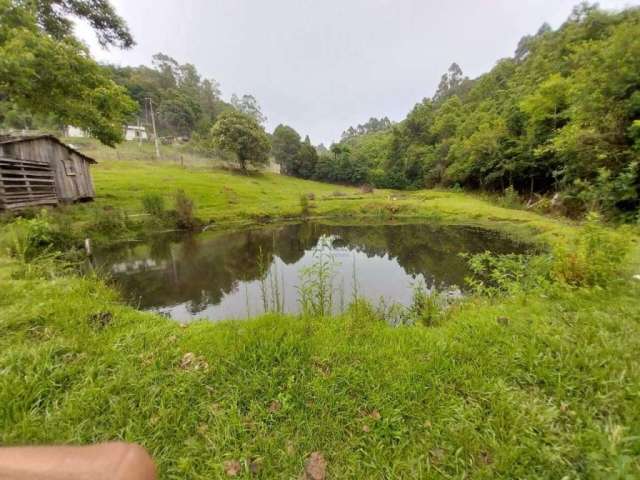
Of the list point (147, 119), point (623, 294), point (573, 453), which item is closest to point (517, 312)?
point (623, 294)

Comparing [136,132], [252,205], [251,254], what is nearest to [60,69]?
[251,254]

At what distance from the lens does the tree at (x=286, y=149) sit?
37.8 m

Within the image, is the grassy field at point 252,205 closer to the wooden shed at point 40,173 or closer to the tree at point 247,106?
the wooden shed at point 40,173

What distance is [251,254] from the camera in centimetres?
929

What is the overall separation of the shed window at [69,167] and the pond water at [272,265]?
559cm

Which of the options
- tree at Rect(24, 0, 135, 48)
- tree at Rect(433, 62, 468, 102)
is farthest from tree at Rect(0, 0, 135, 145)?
tree at Rect(433, 62, 468, 102)

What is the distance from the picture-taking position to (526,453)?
1.55m

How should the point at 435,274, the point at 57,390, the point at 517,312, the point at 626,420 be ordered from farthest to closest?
the point at 435,274 < the point at 517,312 < the point at 57,390 < the point at 626,420

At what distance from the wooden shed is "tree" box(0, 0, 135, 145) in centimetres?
160

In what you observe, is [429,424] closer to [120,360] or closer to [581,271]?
[120,360]

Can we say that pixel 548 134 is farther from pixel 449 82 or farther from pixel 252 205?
pixel 449 82

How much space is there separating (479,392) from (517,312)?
62.5 inches

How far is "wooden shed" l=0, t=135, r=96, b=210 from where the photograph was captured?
29.8 feet

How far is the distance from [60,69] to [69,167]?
16.7 ft
